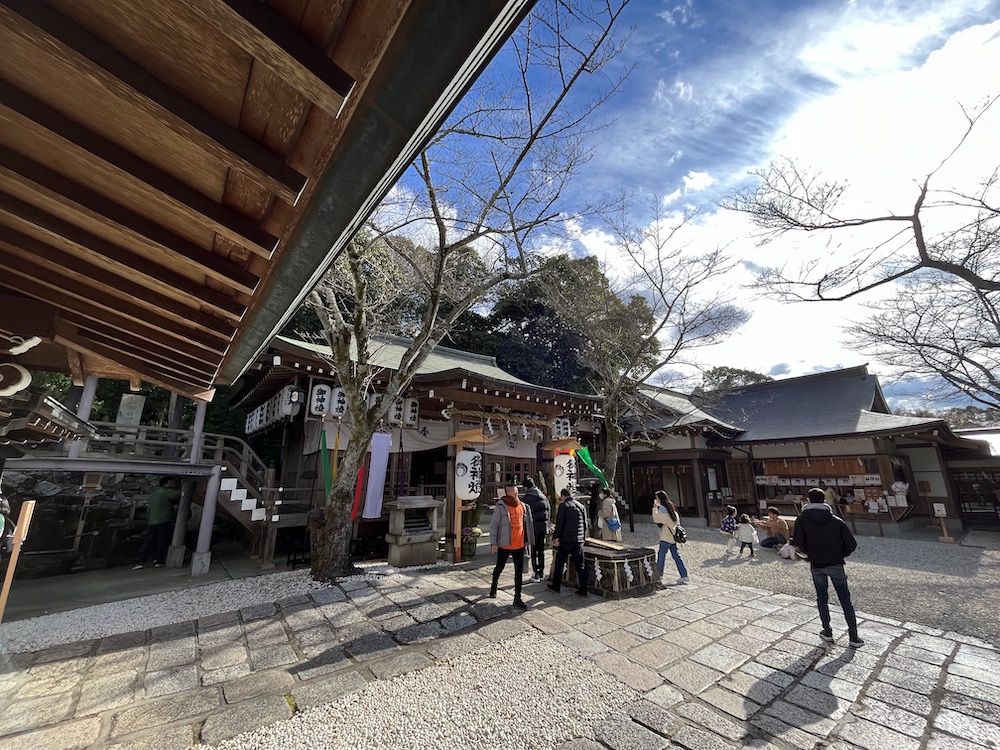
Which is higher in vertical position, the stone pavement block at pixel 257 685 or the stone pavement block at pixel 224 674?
the stone pavement block at pixel 257 685

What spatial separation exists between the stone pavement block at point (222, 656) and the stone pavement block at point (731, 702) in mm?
4478

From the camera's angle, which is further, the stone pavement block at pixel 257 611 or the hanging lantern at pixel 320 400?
the hanging lantern at pixel 320 400

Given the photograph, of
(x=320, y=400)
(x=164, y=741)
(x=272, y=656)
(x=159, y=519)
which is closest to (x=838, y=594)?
(x=272, y=656)

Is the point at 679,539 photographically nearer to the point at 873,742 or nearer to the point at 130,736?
the point at 873,742

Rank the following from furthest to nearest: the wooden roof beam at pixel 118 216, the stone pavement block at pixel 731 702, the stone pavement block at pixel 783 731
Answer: the stone pavement block at pixel 731 702
the stone pavement block at pixel 783 731
the wooden roof beam at pixel 118 216

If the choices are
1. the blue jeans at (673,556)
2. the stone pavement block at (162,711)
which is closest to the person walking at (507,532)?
the blue jeans at (673,556)

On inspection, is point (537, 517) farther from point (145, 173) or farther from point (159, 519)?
point (159, 519)

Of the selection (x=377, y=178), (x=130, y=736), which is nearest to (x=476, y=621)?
(x=130, y=736)

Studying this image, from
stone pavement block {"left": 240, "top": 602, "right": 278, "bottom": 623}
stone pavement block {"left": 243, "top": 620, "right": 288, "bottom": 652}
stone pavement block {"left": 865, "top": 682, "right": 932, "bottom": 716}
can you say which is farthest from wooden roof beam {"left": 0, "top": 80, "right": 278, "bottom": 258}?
stone pavement block {"left": 865, "top": 682, "right": 932, "bottom": 716}

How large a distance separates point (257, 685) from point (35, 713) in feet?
5.29

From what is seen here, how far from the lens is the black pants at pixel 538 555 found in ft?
22.1

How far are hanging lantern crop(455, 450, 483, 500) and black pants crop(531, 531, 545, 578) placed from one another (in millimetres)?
1806

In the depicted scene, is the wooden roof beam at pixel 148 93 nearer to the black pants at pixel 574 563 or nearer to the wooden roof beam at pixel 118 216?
the wooden roof beam at pixel 118 216

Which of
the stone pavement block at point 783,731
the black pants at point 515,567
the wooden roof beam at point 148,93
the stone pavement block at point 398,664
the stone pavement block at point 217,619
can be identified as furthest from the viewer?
the black pants at point 515,567
